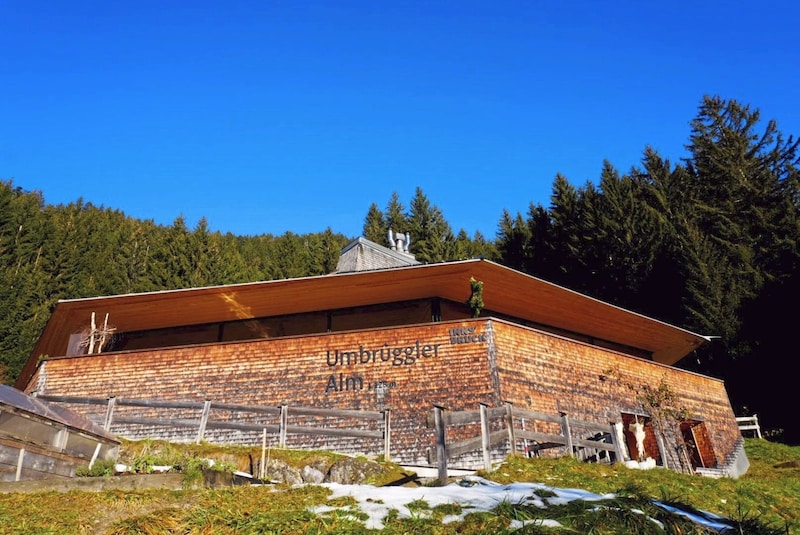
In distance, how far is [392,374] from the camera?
1427 cm

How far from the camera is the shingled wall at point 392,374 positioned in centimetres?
1380

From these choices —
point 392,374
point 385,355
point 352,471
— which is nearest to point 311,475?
point 352,471

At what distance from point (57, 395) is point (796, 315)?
24.4 meters

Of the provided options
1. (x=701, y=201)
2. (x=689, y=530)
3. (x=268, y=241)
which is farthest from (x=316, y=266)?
(x=689, y=530)

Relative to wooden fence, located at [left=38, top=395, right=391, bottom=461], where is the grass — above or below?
below

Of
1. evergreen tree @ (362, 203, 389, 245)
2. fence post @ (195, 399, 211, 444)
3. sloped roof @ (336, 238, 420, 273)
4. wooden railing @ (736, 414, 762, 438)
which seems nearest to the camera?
fence post @ (195, 399, 211, 444)

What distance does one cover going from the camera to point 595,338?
21.0 metres

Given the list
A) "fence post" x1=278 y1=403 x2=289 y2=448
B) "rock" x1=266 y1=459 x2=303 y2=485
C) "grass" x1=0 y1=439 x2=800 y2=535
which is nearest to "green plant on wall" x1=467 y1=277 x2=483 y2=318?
"fence post" x1=278 y1=403 x2=289 y2=448

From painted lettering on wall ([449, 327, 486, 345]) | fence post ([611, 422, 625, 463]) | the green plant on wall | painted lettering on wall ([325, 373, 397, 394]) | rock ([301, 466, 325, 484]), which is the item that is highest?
the green plant on wall

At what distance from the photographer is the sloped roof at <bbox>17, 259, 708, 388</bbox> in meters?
15.8

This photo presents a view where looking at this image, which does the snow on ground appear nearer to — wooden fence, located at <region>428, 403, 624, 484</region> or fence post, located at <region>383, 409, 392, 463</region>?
wooden fence, located at <region>428, 403, 624, 484</region>

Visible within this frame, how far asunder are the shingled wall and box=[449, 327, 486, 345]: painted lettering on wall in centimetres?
3

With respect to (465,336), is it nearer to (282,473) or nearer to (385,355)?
(385,355)

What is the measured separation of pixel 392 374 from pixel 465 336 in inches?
76.5
